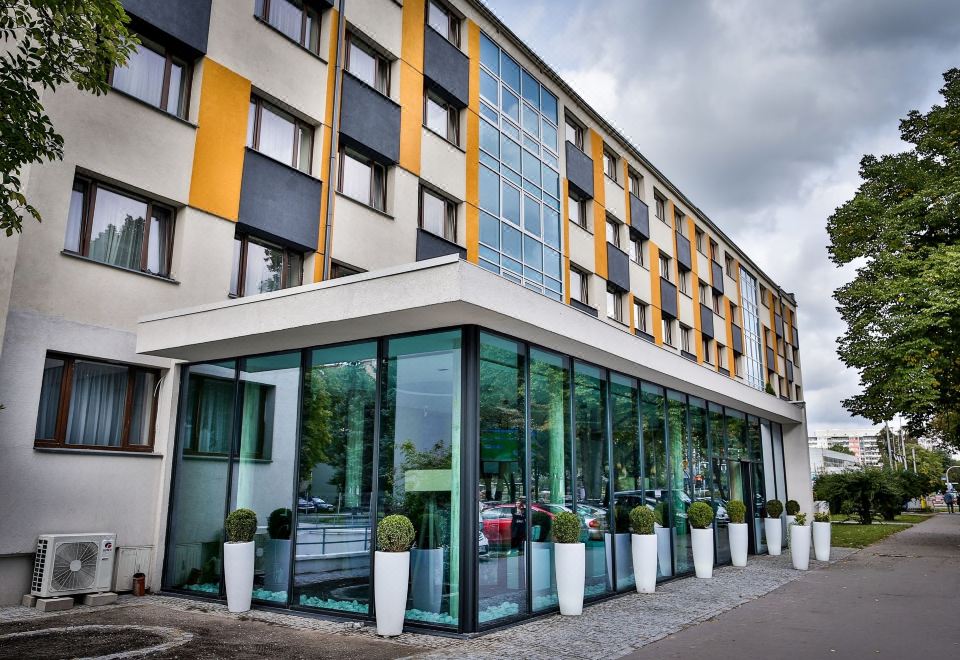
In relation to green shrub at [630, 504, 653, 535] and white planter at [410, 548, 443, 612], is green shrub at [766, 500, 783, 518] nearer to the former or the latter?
green shrub at [630, 504, 653, 535]

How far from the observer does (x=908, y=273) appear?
68.6ft

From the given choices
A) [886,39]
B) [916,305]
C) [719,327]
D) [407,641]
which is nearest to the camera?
[407,641]

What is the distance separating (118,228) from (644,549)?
9672mm

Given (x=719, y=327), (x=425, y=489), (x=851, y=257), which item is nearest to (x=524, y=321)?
(x=425, y=489)

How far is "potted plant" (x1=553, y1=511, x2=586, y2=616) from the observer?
9.47 metres

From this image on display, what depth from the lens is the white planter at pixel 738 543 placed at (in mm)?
15578

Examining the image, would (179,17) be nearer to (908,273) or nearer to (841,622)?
(841,622)

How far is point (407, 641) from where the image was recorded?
25.8 ft

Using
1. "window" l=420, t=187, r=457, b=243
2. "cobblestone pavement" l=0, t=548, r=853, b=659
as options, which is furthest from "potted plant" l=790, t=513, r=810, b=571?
"window" l=420, t=187, r=457, b=243

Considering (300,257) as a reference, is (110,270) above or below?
below

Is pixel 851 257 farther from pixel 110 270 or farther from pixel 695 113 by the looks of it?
pixel 110 270

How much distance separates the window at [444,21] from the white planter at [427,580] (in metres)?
Answer: 14.0

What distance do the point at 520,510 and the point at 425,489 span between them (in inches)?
51.4

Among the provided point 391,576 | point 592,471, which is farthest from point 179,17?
point 592,471
